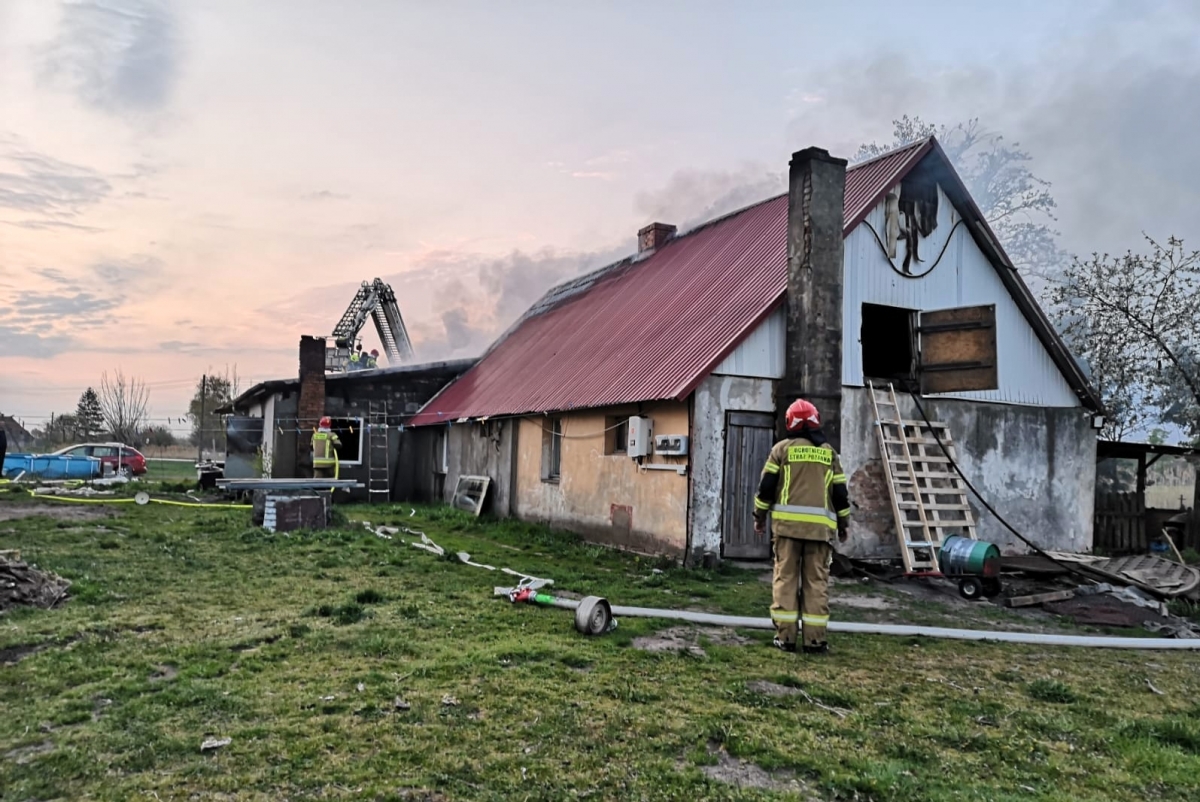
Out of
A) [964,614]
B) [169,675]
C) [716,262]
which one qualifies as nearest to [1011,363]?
[716,262]

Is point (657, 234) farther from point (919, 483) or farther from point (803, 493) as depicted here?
point (803, 493)

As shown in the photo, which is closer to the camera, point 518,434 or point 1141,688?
point 1141,688

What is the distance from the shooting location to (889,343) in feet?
46.7

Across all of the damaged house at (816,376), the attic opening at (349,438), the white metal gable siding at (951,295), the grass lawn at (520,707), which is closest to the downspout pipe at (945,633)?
the grass lawn at (520,707)

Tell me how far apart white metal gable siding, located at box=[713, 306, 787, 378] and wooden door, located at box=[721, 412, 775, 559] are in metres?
0.62

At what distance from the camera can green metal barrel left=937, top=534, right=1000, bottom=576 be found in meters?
9.50

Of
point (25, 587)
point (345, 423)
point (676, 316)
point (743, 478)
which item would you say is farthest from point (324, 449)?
point (25, 587)

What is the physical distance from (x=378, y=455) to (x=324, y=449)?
131 inches

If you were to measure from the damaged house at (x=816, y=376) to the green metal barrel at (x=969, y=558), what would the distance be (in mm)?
2088

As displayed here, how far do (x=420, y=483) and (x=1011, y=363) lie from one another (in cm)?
1530

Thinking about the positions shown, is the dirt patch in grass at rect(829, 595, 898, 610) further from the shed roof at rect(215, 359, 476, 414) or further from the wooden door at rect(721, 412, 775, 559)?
the shed roof at rect(215, 359, 476, 414)

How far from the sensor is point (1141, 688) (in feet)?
19.9

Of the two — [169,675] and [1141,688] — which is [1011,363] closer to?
[1141,688]

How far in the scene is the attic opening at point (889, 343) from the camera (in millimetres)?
13180
